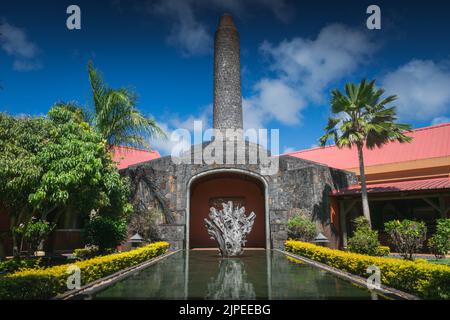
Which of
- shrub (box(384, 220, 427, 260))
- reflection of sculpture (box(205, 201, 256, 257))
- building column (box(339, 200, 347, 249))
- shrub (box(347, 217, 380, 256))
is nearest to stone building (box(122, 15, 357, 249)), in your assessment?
building column (box(339, 200, 347, 249))

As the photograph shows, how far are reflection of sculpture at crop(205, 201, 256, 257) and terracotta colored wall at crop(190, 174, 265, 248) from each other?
818 centimetres

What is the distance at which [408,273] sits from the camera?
21.5 feet

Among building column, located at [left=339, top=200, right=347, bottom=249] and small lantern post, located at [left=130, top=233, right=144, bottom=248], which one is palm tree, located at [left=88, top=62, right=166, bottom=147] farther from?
building column, located at [left=339, top=200, right=347, bottom=249]

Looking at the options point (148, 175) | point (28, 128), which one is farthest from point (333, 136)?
point (28, 128)

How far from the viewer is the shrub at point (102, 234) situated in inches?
507

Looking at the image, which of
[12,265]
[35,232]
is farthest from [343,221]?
[12,265]

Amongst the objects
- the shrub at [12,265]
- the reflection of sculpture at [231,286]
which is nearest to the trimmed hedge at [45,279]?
the shrub at [12,265]

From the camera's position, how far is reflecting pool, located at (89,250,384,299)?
6047 mm

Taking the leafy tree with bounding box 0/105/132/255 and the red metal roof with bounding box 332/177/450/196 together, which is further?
the red metal roof with bounding box 332/177/450/196

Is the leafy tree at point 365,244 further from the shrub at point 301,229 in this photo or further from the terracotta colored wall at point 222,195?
the terracotta colored wall at point 222,195

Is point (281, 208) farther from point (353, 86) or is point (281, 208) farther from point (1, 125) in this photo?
point (1, 125)

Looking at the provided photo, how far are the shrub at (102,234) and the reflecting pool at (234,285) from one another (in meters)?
3.98

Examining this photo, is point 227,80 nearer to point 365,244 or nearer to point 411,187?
point 411,187

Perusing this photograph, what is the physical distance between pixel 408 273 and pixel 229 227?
21.6 feet
